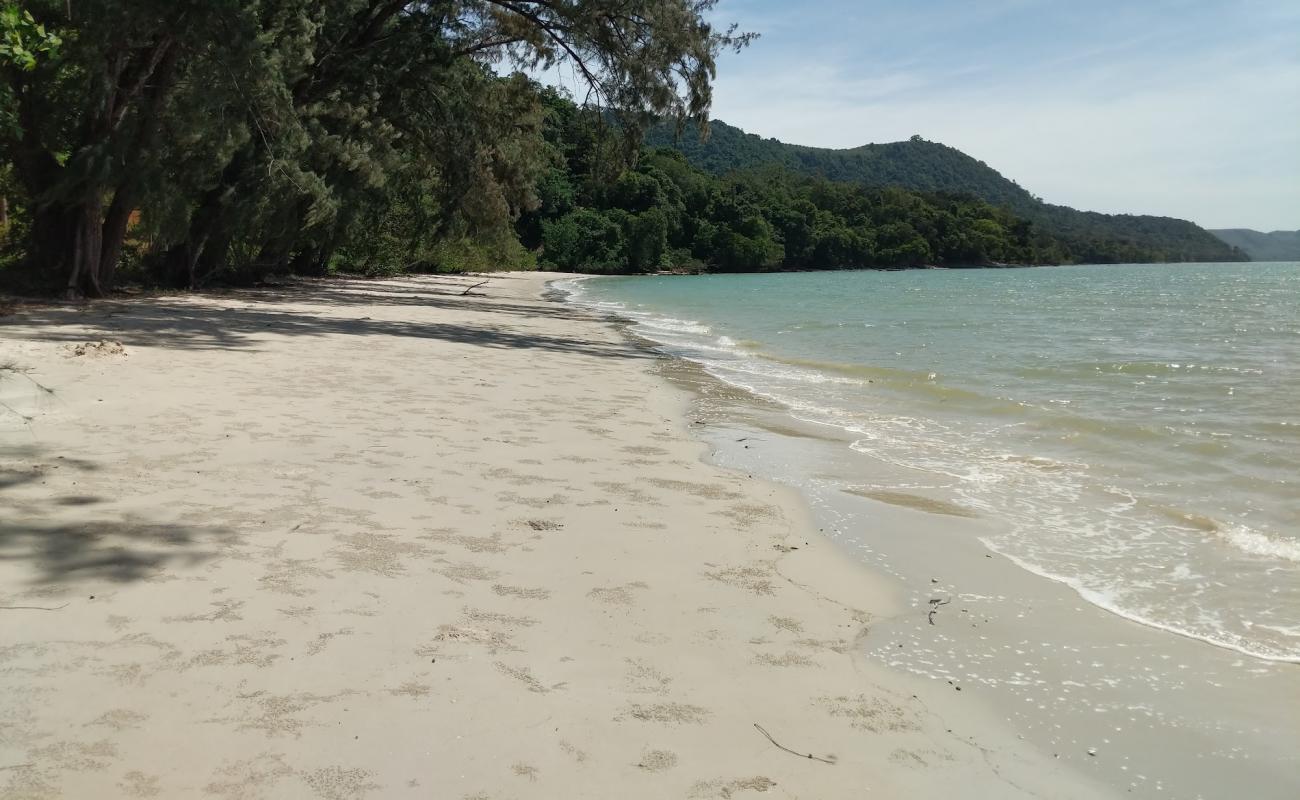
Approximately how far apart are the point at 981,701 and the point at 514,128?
2545 cm

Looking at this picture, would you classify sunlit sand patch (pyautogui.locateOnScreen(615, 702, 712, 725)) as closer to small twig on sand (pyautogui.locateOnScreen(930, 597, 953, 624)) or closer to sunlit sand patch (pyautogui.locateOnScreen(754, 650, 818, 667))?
sunlit sand patch (pyautogui.locateOnScreen(754, 650, 818, 667))

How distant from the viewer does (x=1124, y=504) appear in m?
6.23

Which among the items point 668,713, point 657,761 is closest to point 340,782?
point 657,761

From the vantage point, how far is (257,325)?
14211 millimetres

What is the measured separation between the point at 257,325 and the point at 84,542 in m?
10.9

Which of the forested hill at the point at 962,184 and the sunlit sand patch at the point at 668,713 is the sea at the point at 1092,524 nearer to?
the sunlit sand patch at the point at 668,713

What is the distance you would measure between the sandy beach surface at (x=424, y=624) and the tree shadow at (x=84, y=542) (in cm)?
2

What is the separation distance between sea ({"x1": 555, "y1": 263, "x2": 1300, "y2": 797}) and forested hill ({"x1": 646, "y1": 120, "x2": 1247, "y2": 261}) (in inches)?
5659

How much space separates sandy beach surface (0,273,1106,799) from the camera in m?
2.64

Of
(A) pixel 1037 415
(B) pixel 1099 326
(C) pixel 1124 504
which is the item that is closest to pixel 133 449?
(C) pixel 1124 504

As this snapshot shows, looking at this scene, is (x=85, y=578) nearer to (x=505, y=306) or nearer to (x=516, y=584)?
(x=516, y=584)

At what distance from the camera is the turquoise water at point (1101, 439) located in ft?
15.4

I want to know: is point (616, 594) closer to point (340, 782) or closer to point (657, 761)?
point (657, 761)

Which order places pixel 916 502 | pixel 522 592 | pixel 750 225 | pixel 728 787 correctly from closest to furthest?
pixel 728 787 < pixel 522 592 < pixel 916 502 < pixel 750 225
